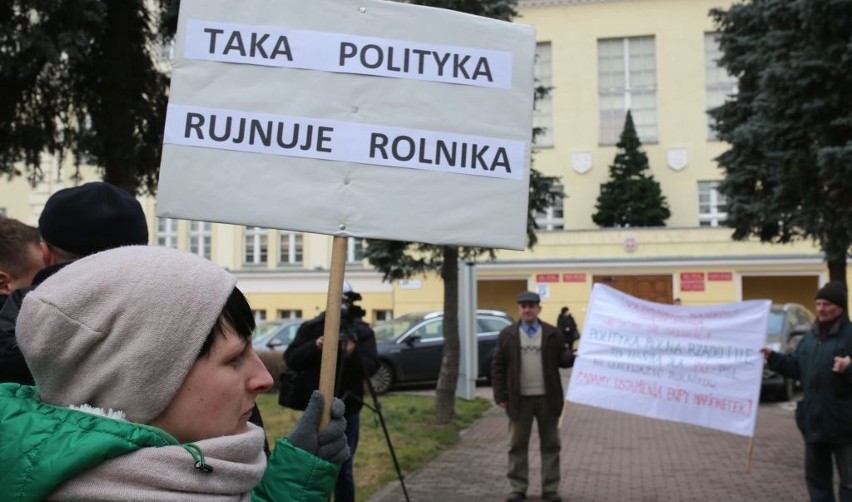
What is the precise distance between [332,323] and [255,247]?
127 ft

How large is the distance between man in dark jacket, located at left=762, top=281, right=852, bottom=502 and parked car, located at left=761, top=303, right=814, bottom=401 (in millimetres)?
9941

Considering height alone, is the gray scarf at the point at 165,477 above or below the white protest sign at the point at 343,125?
below

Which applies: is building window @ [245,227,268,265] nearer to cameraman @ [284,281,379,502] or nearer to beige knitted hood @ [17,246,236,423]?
cameraman @ [284,281,379,502]

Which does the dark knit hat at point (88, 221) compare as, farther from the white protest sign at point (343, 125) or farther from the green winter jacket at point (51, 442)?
the green winter jacket at point (51, 442)

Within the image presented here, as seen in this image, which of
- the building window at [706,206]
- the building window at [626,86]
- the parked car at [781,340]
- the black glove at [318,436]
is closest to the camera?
the black glove at [318,436]

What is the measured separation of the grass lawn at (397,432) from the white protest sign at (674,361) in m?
2.07

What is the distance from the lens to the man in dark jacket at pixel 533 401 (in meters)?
7.98

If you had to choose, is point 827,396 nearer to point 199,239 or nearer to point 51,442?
point 51,442

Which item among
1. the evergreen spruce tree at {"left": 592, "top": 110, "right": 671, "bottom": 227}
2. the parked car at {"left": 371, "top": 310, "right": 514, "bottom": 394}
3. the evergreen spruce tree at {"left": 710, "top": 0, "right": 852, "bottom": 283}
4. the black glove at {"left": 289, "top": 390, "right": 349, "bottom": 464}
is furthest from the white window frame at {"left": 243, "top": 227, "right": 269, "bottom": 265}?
the black glove at {"left": 289, "top": 390, "right": 349, "bottom": 464}

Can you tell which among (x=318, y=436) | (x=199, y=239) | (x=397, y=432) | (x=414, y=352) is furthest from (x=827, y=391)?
(x=199, y=239)

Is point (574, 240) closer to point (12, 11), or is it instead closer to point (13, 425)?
point (12, 11)

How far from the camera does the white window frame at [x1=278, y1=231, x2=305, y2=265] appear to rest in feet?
129

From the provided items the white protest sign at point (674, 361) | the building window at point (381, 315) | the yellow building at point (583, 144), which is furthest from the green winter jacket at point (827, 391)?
the building window at point (381, 315)

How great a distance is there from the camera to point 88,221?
2.33 m
